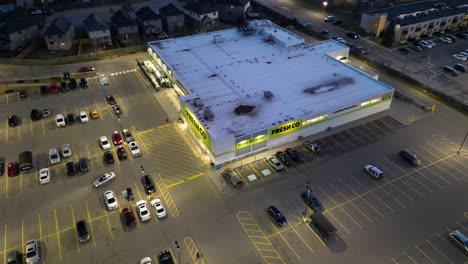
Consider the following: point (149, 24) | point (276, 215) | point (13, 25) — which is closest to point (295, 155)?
point (276, 215)

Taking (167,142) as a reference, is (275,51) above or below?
above

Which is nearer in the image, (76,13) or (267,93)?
(267,93)

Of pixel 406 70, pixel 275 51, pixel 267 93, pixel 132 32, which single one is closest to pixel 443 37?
pixel 406 70

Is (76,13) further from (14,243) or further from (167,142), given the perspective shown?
(14,243)

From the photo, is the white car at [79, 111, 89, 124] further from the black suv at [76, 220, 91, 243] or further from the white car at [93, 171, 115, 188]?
the black suv at [76, 220, 91, 243]

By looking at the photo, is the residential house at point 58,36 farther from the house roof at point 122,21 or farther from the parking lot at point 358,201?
the parking lot at point 358,201
